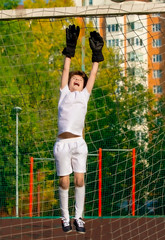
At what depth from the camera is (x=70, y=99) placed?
416 centimetres

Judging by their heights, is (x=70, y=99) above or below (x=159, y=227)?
above

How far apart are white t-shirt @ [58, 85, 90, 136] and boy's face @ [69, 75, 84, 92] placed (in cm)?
5

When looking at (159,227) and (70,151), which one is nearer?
(70,151)

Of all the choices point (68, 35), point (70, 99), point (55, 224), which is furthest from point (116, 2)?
point (55, 224)

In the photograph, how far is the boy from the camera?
13.4ft

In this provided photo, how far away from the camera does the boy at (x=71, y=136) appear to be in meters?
4.08

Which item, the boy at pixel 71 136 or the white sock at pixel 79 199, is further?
the white sock at pixel 79 199

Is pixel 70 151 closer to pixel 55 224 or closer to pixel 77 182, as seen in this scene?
pixel 77 182

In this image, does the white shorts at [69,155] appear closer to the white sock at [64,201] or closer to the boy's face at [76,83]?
the white sock at [64,201]

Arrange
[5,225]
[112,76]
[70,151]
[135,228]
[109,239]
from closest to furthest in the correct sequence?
[70,151] < [112,76] < [109,239] < [135,228] < [5,225]

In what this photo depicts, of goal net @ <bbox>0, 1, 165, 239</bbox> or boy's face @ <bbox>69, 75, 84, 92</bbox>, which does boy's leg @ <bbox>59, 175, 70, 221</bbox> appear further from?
goal net @ <bbox>0, 1, 165, 239</bbox>

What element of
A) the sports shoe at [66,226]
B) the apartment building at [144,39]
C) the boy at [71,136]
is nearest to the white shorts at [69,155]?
the boy at [71,136]

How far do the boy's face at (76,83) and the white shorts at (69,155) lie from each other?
1.36 ft

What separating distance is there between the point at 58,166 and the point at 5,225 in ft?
18.8
